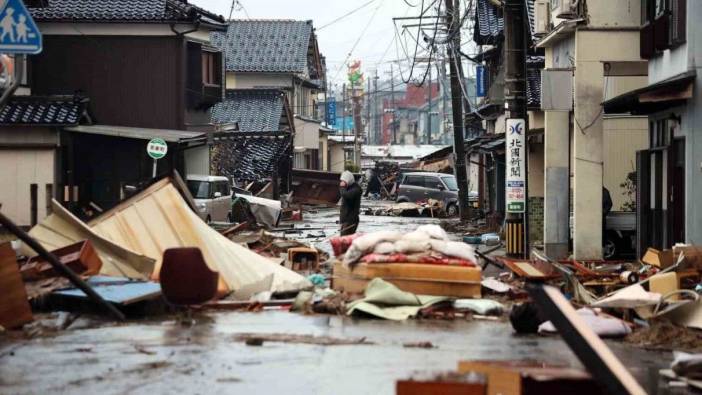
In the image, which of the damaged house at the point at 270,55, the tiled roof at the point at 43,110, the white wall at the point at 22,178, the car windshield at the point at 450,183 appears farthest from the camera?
the damaged house at the point at 270,55

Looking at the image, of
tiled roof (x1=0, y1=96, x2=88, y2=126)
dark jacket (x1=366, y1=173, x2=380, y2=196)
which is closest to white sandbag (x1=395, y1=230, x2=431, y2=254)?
tiled roof (x1=0, y1=96, x2=88, y2=126)

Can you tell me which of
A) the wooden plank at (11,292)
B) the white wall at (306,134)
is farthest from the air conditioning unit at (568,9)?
the white wall at (306,134)

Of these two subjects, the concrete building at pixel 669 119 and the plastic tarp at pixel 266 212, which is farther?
the plastic tarp at pixel 266 212

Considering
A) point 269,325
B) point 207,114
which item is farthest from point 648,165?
point 207,114

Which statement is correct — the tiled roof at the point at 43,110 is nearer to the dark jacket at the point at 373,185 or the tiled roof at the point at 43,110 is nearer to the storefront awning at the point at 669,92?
the storefront awning at the point at 669,92

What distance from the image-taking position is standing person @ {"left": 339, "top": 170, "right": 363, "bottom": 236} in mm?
24594

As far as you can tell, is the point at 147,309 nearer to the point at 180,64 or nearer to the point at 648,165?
the point at 648,165

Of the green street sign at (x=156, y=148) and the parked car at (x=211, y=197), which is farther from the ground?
the green street sign at (x=156, y=148)

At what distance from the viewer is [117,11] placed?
38.8 m

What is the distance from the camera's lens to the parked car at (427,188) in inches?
2249

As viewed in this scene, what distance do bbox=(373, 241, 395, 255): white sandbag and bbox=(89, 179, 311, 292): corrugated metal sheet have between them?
5.33ft

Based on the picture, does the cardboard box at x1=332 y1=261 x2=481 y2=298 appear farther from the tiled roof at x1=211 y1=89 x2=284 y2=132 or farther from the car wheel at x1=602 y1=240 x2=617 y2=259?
the tiled roof at x1=211 y1=89 x2=284 y2=132

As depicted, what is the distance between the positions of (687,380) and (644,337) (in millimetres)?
3055

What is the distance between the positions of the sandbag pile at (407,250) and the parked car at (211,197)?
20.4 meters
